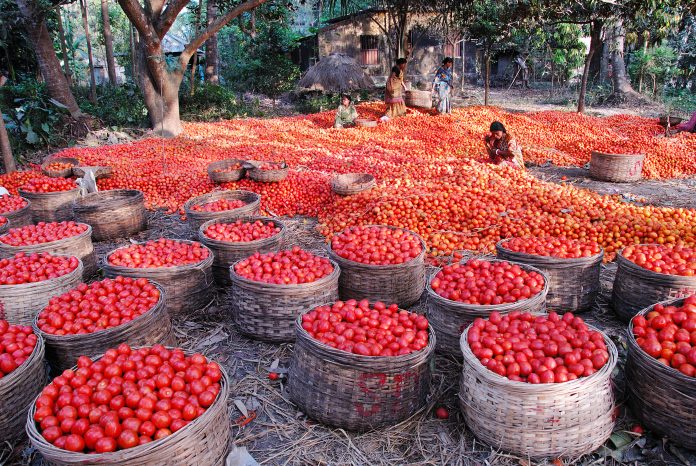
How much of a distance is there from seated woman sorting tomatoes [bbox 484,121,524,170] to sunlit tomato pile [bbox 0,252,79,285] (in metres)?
6.67

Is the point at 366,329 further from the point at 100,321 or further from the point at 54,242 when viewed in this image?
the point at 54,242

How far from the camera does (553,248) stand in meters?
4.41

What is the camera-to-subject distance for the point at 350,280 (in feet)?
14.9

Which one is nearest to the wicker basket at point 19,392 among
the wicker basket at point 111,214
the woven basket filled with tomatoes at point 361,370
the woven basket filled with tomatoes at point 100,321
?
the woven basket filled with tomatoes at point 100,321

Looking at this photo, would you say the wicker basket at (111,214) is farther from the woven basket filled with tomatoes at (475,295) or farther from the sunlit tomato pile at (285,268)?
the woven basket filled with tomatoes at (475,295)

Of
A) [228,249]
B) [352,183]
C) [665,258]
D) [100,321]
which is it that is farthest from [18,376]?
[352,183]

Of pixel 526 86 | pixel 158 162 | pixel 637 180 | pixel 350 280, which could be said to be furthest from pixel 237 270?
pixel 526 86

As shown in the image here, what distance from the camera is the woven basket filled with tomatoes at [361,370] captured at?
295cm

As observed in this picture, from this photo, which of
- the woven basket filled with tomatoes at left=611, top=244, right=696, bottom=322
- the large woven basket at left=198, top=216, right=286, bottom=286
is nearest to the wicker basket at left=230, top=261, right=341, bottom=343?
the large woven basket at left=198, top=216, right=286, bottom=286

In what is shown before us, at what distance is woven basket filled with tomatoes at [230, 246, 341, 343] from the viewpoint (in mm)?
3916

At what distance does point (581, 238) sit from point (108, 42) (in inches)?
699

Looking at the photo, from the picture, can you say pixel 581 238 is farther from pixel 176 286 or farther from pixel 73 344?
pixel 73 344

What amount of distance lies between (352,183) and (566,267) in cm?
411

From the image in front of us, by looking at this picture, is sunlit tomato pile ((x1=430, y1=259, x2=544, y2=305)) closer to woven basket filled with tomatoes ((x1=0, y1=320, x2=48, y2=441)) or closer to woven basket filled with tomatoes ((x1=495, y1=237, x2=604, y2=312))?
woven basket filled with tomatoes ((x1=495, y1=237, x2=604, y2=312))
